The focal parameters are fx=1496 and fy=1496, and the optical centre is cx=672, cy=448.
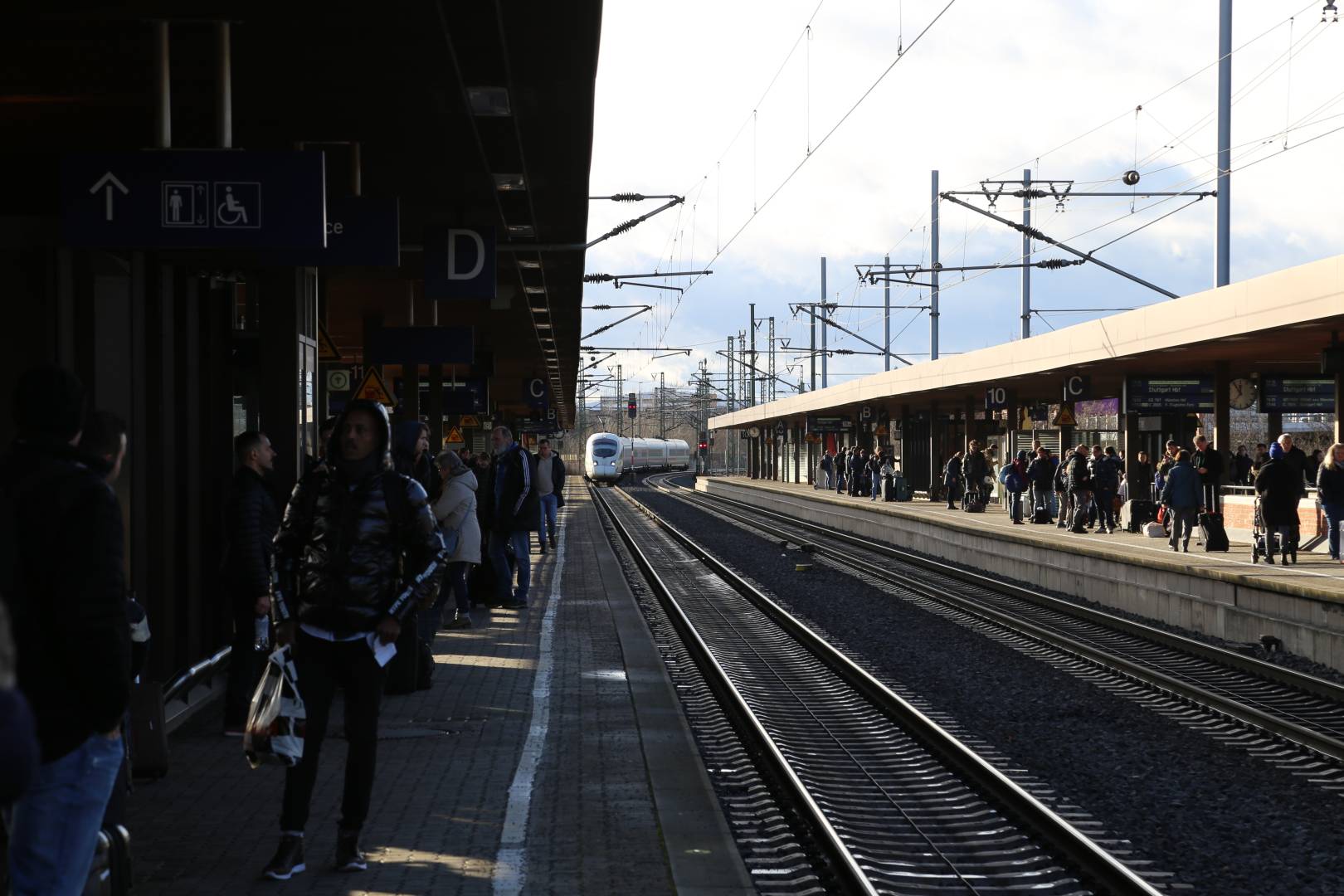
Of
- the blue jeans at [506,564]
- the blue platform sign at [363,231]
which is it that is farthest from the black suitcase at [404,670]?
the blue jeans at [506,564]

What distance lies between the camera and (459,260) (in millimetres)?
14938

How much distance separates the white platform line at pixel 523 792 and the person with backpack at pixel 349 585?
0.59m

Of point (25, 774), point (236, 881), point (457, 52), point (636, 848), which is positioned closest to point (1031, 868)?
point (636, 848)

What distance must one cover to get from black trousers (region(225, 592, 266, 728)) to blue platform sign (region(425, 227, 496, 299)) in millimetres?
6991

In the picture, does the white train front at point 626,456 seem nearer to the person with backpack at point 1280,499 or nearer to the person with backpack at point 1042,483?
the person with backpack at point 1042,483

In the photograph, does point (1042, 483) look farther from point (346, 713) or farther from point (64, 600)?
point (64, 600)

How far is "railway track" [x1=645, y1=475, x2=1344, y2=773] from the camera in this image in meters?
9.84

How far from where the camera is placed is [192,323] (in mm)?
9469

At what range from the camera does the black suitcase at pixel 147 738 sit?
5855 millimetres

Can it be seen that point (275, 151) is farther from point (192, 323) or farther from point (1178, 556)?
point (1178, 556)

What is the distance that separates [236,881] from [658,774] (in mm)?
2539

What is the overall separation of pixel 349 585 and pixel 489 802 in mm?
1908

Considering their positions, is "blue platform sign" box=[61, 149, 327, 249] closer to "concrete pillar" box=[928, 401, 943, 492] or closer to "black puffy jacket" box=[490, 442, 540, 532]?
"black puffy jacket" box=[490, 442, 540, 532]

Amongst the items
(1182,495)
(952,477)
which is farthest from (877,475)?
(1182,495)
